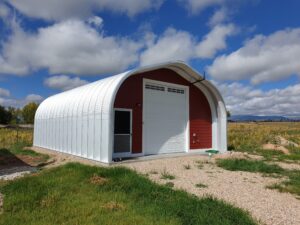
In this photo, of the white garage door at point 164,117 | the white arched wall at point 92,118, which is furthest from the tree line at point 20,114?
the white garage door at point 164,117

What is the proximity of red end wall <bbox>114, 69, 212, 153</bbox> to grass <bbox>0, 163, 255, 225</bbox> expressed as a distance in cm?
515

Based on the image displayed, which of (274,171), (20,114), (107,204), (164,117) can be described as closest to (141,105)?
(164,117)

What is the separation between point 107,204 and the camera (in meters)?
5.68

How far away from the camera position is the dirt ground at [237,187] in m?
5.46

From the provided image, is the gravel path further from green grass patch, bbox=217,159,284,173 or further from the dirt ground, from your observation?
green grass patch, bbox=217,159,284,173

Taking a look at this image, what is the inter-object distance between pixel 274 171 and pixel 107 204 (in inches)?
273

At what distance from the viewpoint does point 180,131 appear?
49.7 ft

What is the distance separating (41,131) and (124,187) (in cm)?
1387

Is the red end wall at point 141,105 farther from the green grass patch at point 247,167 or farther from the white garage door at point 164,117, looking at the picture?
the green grass patch at point 247,167

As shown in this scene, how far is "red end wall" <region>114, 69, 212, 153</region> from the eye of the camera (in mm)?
12805

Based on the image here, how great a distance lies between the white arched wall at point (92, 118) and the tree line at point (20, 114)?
1802 inches

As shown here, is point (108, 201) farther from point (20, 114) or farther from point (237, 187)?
point (20, 114)

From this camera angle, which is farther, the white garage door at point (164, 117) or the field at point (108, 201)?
the white garage door at point (164, 117)

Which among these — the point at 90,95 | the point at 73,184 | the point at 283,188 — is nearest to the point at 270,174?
the point at 283,188
